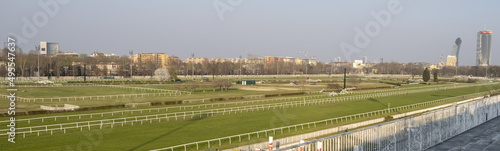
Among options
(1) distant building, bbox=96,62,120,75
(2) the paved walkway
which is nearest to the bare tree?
(1) distant building, bbox=96,62,120,75

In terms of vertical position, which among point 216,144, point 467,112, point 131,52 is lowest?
point 216,144

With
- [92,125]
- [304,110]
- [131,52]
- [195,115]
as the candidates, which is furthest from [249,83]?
[92,125]

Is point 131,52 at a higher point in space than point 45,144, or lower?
higher

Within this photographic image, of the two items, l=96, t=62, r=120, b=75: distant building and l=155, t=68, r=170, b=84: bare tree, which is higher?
l=96, t=62, r=120, b=75: distant building

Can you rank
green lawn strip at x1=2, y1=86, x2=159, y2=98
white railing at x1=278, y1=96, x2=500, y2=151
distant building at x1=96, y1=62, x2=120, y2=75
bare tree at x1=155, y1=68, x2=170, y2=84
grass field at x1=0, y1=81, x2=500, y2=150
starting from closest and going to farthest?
white railing at x1=278, y1=96, x2=500, y2=151 → grass field at x1=0, y1=81, x2=500, y2=150 → green lawn strip at x1=2, y1=86, x2=159, y2=98 → bare tree at x1=155, y1=68, x2=170, y2=84 → distant building at x1=96, y1=62, x2=120, y2=75

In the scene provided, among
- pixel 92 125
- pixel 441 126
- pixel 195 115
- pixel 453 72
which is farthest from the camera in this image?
pixel 453 72

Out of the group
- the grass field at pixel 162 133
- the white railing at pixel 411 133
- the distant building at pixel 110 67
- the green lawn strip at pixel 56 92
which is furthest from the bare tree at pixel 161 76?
the white railing at pixel 411 133

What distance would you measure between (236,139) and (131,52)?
7335cm

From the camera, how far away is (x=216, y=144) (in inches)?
867

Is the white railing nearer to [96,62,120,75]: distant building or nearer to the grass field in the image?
the grass field

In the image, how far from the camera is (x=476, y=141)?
2084 cm

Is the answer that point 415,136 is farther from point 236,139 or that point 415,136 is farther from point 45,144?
point 45,144

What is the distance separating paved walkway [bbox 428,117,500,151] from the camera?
19.1 metres

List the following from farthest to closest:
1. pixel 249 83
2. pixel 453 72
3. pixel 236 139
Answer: pixel 453 72, pixel 249 83, pixel 236 139
